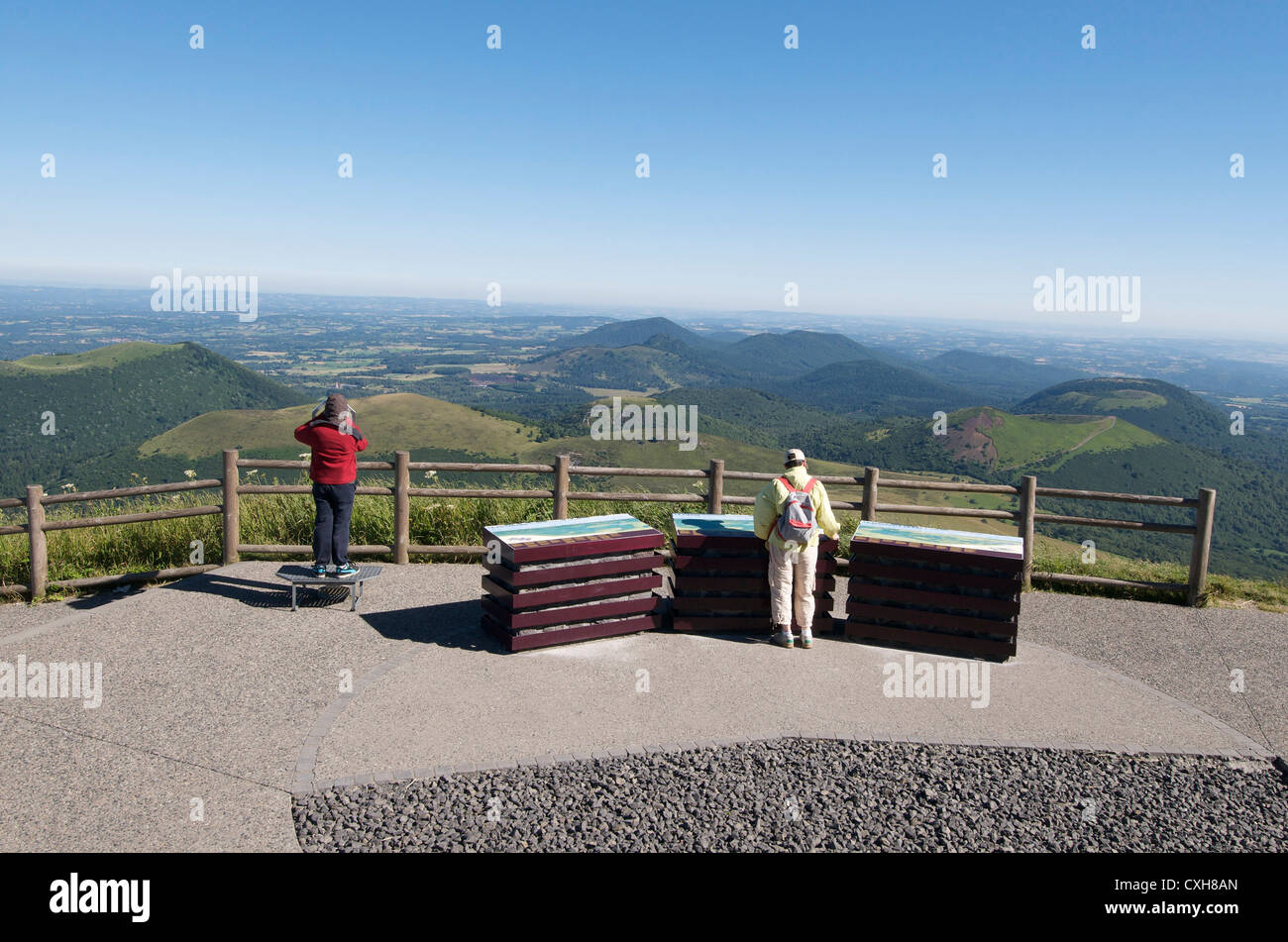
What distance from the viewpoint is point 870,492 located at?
35.5ft

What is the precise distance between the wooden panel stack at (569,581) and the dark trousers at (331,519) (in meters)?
1.74

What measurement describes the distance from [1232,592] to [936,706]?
258 inches

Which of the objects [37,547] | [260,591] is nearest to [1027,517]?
[260,591]

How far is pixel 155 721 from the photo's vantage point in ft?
20.6

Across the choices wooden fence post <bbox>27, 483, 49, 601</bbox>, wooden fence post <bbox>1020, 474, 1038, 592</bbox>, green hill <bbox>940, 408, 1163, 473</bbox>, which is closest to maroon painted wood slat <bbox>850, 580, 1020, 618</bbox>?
wooden fence post <bbox>1020, 474, 1038, 592</bbox>

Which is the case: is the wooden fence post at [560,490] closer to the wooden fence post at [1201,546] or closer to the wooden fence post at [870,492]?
the wooden fence post at [870,492]

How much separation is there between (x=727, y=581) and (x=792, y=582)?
67 centimetres

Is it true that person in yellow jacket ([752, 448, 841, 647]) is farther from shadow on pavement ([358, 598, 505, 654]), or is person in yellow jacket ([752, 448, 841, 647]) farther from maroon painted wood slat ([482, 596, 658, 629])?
shadow on pavement ([358, 598, 505, 654])

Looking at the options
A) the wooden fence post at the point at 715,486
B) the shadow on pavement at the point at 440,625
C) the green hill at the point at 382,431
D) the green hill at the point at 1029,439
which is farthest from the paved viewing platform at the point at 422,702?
the green hill at the point at 1029,439

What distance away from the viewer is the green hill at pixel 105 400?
10575 cm

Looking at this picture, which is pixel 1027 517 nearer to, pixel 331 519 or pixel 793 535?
pixel 793 535

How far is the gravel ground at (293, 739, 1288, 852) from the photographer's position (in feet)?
16.2

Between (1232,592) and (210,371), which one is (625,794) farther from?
(210,371)

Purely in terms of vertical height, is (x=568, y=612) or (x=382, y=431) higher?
(x=568, y=612)
